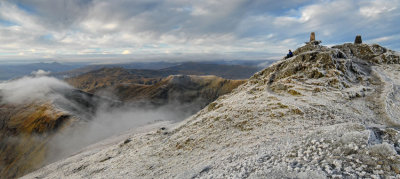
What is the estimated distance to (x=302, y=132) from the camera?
21000 millimetres

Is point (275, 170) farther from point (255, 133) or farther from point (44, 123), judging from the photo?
point (44, 123)

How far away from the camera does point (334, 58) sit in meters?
43.4

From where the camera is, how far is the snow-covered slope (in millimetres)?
13062

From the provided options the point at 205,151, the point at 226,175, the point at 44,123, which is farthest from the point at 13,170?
the point at 226,175

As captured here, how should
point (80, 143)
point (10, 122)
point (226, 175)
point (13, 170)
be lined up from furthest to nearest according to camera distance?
point (10, 122)
point (80, 143)
point (13, 170)
point (226, 175)

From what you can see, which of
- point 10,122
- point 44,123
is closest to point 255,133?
point 44,123

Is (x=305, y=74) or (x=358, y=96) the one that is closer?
(x=358, y=96)

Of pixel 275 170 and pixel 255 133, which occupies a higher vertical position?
pixel 275 170

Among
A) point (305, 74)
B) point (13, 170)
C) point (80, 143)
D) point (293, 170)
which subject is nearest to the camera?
point (293, 170)

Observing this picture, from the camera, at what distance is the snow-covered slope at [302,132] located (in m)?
13.1

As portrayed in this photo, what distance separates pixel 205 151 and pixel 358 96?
92.7 feet

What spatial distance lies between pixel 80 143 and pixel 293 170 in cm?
14847

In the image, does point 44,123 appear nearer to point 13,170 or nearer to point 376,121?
point 13,170

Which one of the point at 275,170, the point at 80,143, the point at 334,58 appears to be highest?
the point at 334,58
